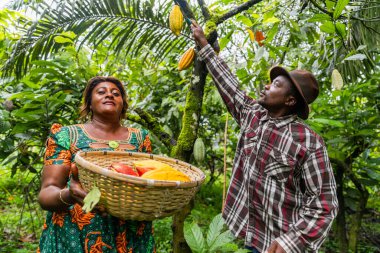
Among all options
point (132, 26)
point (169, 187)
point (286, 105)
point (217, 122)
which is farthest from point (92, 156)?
point (217, 122)

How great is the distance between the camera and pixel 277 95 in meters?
1.58

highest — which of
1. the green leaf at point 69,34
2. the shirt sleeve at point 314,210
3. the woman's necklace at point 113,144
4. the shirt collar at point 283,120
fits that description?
the green leaf at point 69,34

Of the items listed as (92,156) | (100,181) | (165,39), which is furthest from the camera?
(165,39)

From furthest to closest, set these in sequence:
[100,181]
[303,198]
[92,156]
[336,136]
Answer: [336,136], [303,198], [92,156], [100,181]

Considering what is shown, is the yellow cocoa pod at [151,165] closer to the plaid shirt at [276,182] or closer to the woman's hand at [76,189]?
the woman's hand at [76,189]

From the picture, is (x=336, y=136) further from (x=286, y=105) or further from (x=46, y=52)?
(x=46, y=52)

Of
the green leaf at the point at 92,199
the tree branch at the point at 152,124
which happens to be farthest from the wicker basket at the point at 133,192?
the tree branch at the point at 152,124

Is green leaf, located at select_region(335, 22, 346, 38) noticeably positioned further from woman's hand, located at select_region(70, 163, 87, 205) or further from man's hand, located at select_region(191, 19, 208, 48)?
woman's hand, located at select_region(70, 163, 87, 205)

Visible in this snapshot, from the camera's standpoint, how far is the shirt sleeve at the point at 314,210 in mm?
1437

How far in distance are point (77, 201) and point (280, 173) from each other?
789 millimetres

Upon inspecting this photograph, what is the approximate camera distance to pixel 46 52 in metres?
2.21

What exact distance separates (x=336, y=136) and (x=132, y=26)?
166cm

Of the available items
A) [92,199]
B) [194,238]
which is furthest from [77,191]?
[194,238]

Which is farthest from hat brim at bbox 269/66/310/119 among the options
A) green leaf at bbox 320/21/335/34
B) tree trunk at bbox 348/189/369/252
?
tree trunk at bbox 348/189/369/252
